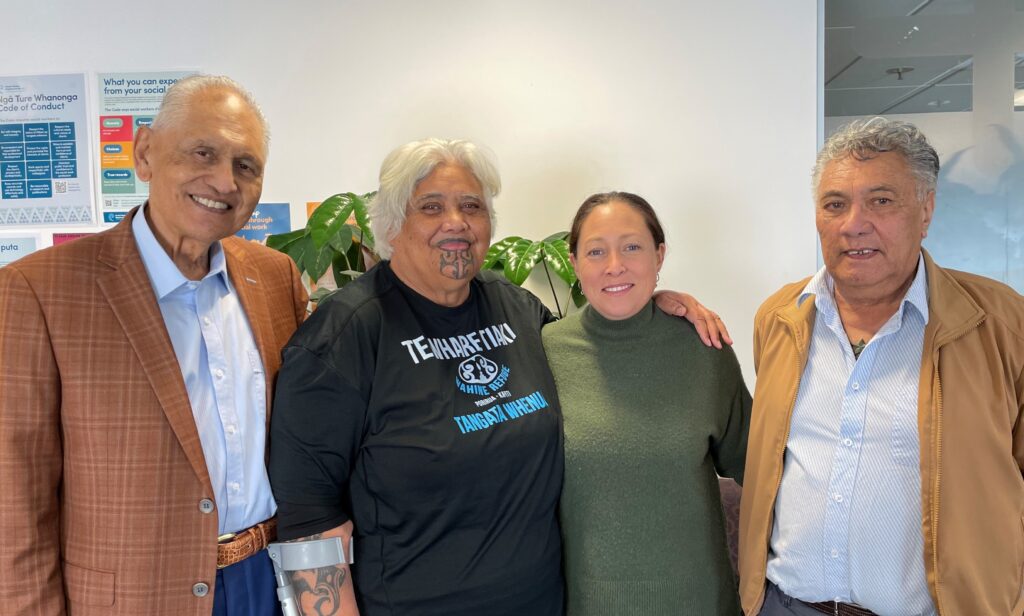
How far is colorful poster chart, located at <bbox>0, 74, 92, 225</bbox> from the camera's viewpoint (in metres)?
2.86

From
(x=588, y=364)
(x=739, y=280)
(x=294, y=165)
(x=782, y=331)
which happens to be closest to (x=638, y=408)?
(x=588, y=364)

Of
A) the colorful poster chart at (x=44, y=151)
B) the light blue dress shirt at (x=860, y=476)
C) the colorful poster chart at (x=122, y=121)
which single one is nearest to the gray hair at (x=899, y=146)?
the light blue dress shirt at (x=860, y=476)

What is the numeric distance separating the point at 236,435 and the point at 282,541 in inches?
9.7

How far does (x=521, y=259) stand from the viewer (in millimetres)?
2512

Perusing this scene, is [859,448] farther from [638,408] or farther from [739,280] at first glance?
[739,280]

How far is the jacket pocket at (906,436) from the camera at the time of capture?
1.27 metres

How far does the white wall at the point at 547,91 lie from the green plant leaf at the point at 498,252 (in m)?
0.27

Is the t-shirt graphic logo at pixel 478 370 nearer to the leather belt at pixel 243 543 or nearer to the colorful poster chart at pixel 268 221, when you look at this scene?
the leather belt at pixel 243 543

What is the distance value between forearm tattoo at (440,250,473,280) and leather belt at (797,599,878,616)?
3.52 feet

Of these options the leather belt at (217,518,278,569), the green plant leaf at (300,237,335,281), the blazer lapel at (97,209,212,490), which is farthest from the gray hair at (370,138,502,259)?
the green plant leaf at (300,237,335,281)

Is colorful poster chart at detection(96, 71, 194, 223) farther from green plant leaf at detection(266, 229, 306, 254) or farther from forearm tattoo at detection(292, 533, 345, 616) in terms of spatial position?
forearm tattoo at detection(292, 533, 345, 616)

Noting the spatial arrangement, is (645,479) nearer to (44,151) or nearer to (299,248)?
(299,248)

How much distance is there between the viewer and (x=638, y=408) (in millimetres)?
1526

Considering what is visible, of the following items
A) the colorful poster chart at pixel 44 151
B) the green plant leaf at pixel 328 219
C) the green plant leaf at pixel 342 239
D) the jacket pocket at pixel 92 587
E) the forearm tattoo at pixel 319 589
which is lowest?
the forearm tattoo at pixel 319 589
